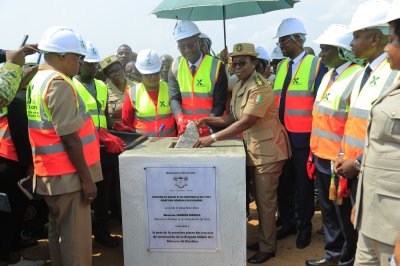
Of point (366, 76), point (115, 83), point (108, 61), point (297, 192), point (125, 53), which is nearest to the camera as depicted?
point (366, 76)

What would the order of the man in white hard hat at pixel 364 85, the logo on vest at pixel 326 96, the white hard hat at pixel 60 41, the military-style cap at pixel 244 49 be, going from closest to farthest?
the man in white hard hat at pixel 364 85 < the white hard hat at pixel 60 41 < the logo on vest at pixel 326 96 < the military-style cap at pixel 244 49

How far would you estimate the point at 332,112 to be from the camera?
3480mm

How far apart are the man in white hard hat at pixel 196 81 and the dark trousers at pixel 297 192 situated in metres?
0.97

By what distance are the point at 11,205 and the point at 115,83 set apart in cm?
247

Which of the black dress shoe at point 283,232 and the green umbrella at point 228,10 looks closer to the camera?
the black dress shoe at point 283,232

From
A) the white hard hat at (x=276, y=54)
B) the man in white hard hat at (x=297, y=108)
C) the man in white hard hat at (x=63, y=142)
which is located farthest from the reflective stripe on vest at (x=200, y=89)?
the white hard hat at (x=276, y=54)

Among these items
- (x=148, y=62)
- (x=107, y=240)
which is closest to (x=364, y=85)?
(x=148, y=62)

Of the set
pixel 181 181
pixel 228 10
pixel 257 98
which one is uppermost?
pixel 228 10

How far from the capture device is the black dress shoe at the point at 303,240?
4.47m

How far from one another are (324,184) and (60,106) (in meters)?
2.40

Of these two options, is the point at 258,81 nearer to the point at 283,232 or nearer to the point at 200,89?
the point at 200,89

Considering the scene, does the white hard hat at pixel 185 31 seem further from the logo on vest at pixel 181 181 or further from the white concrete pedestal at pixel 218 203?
the logo on vest at pixel 181 181

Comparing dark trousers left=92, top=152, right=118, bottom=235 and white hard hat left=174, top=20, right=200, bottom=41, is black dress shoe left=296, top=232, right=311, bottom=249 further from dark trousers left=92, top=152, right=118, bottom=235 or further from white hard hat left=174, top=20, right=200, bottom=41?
white hard hat left=174, top=20, right=200, bottom=41

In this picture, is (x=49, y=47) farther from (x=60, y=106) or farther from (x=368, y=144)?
(x=368, y=144)
